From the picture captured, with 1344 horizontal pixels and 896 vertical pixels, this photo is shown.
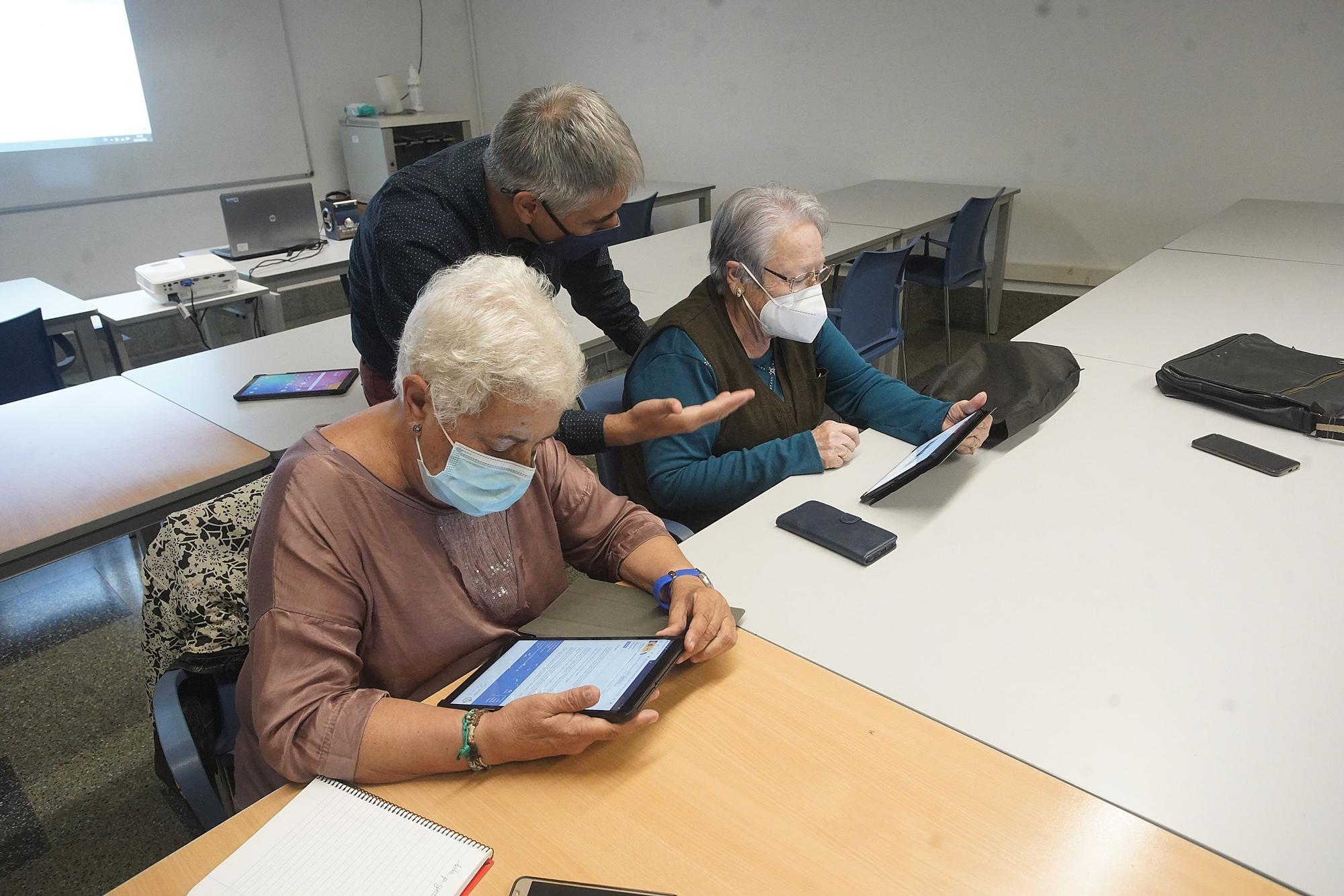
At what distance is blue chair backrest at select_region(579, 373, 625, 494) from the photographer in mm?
1891

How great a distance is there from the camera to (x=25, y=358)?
282cm

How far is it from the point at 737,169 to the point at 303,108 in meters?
3.01

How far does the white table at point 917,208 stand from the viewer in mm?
4004

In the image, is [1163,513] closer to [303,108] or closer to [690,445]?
[690,445]

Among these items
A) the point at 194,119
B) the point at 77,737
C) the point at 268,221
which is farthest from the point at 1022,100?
the point at 194,119

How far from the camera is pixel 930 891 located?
817 millimetres

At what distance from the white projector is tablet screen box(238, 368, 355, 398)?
4.08 ft

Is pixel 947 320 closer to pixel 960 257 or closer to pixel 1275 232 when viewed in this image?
pixel 960 257

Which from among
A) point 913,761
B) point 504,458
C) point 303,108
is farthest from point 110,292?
point 913,761

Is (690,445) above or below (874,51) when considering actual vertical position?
below

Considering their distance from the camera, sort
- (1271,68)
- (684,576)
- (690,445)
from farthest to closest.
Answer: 1. (1271,68)
2. (690,445)
3. (684,576)

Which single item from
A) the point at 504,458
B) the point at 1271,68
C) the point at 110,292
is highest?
the point at 1271,68

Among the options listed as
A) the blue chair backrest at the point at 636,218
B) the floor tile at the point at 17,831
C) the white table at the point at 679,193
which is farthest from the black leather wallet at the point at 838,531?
the white table at the point at 679,193

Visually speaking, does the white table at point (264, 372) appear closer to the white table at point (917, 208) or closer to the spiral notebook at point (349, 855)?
the spiral notebook at point (349, 855)
